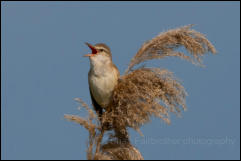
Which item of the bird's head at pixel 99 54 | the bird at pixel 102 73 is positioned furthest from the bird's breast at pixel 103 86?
the bird's head at pixel 99 54

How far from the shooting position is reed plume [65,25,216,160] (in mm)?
3457

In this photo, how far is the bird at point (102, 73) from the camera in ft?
14.4

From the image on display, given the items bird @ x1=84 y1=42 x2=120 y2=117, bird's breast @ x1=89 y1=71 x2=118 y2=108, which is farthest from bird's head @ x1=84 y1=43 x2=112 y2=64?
bird's breast @ x1=89 y1=71 x2=118 y2=108

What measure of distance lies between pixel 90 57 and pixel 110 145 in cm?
126

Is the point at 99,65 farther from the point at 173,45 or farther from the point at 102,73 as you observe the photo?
the point at 173,45

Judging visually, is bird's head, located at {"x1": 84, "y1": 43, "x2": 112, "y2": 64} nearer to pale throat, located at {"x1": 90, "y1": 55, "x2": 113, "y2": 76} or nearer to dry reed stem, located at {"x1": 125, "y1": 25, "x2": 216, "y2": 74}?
pale throat, located at {"x1": 90, "y1": 55, "x2": 113, "y2": 76}

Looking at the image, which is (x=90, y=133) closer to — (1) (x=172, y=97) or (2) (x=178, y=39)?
(1) (x=172, y=97)

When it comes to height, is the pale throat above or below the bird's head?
below

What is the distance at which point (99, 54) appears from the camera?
4.49 metres

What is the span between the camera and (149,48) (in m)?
3.77

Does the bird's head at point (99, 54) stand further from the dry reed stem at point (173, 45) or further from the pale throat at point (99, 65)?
the dry reed stem at point (173, 45)

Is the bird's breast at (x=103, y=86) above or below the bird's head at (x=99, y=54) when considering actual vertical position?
below

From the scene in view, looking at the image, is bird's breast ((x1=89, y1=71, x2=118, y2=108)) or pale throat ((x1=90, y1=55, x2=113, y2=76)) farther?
pale throat ((x1=90, y1=55, x2=113, y2=76))

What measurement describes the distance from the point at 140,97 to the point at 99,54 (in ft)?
3.90
